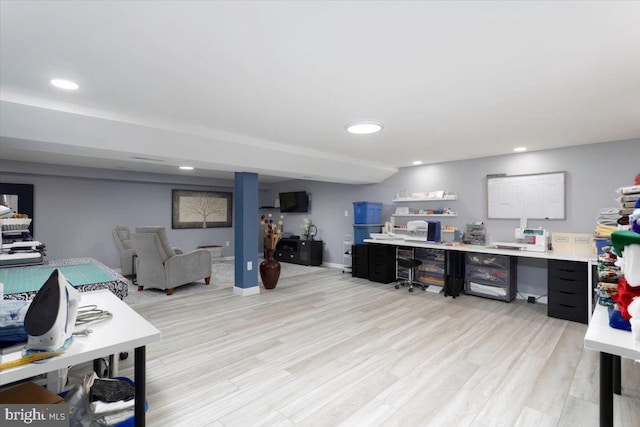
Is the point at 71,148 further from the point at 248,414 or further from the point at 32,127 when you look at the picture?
the point at 248,414

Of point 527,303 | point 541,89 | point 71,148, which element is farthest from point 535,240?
point 71,148

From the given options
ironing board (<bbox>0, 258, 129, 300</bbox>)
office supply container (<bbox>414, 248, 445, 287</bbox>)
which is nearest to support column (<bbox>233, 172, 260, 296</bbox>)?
ironing board (<bbox>0, 258, 129, 300</bbox>)

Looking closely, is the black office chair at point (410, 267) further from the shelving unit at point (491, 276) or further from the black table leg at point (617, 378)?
the black table leg at point (617, 378)

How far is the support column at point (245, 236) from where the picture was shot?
4668 mm

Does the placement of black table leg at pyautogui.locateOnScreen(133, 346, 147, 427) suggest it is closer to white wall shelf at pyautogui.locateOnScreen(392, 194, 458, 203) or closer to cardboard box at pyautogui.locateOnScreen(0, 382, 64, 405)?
cardboard box at pyautogui.locateOnScreen(0, 382, 64, 405)

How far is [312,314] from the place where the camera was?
3777 millimetres

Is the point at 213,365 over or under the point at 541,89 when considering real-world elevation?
under

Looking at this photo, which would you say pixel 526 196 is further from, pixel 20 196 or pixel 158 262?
Result: pixel 20 196

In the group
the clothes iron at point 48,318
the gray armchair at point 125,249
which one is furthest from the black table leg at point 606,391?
the gray armchair at point 125,249

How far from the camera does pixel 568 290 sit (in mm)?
3627

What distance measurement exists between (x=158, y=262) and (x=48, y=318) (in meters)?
3.90

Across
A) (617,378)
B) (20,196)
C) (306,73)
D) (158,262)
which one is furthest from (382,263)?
(20,196)

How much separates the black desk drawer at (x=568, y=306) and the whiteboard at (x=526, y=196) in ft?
3.78

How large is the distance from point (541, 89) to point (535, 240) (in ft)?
7.99
